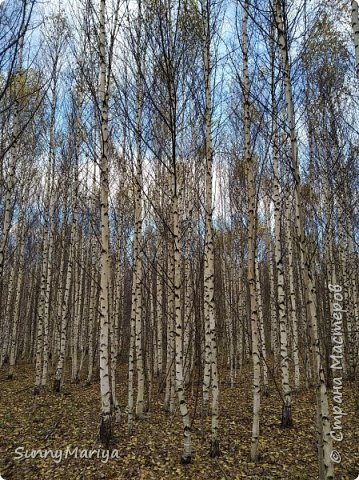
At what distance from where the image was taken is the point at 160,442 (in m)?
5.18

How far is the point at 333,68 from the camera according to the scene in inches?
334

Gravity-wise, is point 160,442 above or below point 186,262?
below

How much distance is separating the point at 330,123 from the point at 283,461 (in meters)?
8.18

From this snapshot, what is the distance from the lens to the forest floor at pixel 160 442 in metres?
4.20

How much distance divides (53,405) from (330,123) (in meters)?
10.0

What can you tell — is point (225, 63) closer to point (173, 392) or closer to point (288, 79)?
point (288, 79)

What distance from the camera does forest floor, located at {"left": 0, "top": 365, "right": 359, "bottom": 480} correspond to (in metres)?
4.20

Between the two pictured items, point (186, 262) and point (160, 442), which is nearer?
point (160, 442)

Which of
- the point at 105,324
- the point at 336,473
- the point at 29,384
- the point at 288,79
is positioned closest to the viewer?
the point at 288,79

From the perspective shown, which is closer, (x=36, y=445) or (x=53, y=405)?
(x=36, y=445)

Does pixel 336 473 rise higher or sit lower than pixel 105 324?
lower

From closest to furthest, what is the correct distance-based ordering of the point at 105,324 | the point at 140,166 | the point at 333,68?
the point at 105,324 → the point at 140,166 → the point at 333,68

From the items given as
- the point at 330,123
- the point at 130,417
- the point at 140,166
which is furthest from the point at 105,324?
the point at 330,123

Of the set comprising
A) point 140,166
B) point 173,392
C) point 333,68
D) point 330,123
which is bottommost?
point 173,392
